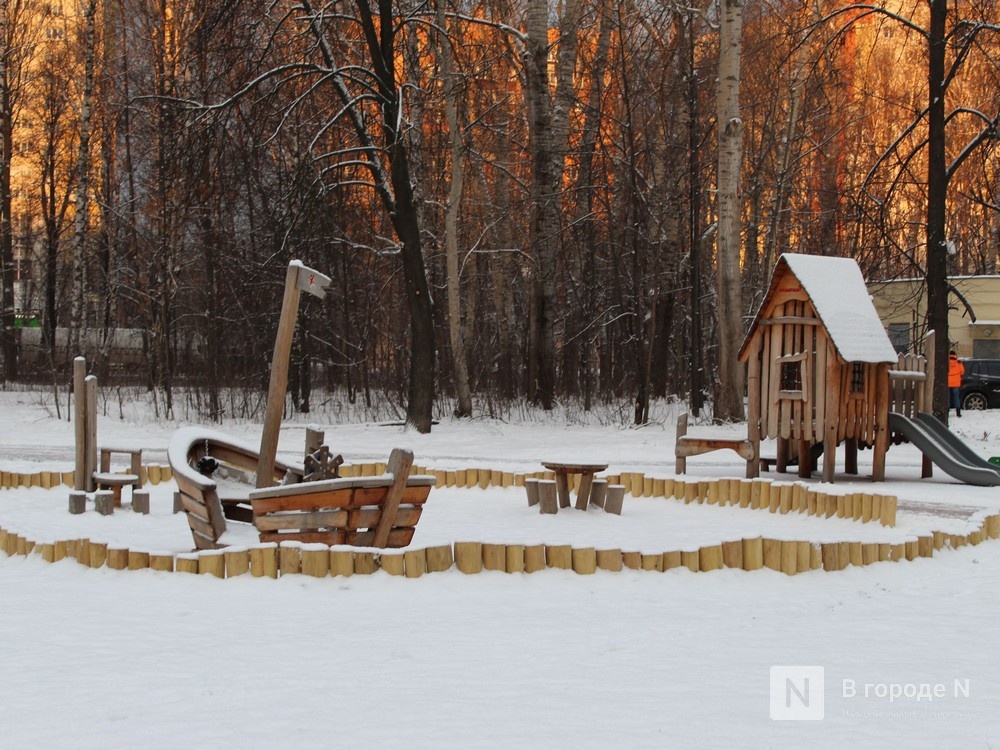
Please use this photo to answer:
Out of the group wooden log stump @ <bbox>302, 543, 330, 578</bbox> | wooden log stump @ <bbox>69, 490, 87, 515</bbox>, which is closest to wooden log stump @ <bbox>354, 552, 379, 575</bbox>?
wooden log stump @ <bbox>302, 543, 330, 578</bbox>

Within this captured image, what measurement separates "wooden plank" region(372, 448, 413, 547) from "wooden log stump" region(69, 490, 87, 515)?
4532mm

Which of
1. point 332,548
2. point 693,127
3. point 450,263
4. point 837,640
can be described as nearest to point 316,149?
point 450,263

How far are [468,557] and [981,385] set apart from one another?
27.6m

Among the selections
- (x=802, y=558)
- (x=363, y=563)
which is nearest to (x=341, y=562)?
(x=363, y=563)

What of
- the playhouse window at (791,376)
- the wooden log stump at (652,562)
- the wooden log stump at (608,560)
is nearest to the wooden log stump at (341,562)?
the wooden log stump at (608,560)

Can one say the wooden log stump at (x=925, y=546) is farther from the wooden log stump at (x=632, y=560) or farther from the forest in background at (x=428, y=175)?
the forest in background at (x=428, y=175)

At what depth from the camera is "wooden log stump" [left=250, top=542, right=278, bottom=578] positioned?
8.09 meters

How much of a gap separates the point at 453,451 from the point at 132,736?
13577mm

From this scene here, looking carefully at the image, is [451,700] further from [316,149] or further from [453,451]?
[316,149]

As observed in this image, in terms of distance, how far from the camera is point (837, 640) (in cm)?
685

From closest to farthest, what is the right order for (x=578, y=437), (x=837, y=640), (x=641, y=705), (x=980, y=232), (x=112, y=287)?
1. (x=641, y=705)
2. (x=837, y=640)
3. (x=578, y=437)
4. (x=112, y=287)
5. (x=980, y=232)

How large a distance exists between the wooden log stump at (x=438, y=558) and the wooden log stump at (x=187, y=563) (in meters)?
1.61

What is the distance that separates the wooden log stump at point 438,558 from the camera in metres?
8.24

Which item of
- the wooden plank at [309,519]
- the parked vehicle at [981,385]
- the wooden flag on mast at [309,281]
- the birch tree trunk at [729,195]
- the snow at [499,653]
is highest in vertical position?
the birch tree trunk at [729,195]
